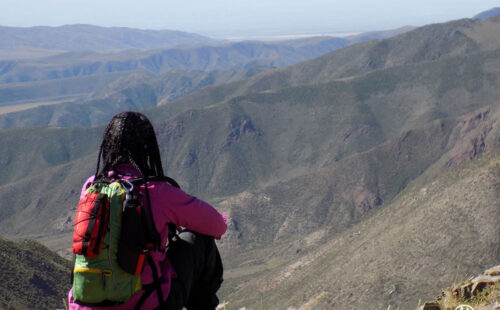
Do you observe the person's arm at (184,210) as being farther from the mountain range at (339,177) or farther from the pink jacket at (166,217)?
the mountain range at (339,177)

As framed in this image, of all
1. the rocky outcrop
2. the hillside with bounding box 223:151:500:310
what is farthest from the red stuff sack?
the hillside with bounding box 223:151:500:310

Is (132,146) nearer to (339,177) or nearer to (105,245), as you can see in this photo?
(105,245)

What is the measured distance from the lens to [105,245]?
15.4 ft

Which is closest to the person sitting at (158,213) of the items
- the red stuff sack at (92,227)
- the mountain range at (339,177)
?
the red stuff sack at (92,227)

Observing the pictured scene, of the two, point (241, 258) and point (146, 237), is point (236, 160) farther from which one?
point (146, 237)

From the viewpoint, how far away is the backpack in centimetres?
464

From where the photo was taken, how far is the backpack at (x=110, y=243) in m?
4.64

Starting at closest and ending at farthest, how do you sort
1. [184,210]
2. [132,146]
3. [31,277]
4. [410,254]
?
1. [184,210]
2. [132,146]
3. [31,277]
4. [410,254]

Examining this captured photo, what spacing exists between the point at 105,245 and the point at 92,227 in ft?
0.75

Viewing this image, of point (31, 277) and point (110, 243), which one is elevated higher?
point (110, 243)

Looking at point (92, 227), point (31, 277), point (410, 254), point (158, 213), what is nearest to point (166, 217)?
point (158, 213)

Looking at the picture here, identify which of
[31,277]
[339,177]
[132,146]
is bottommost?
[339,177]

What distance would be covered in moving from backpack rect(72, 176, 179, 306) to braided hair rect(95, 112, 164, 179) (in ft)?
1.55

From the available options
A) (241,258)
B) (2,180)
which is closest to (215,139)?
(241,258)
